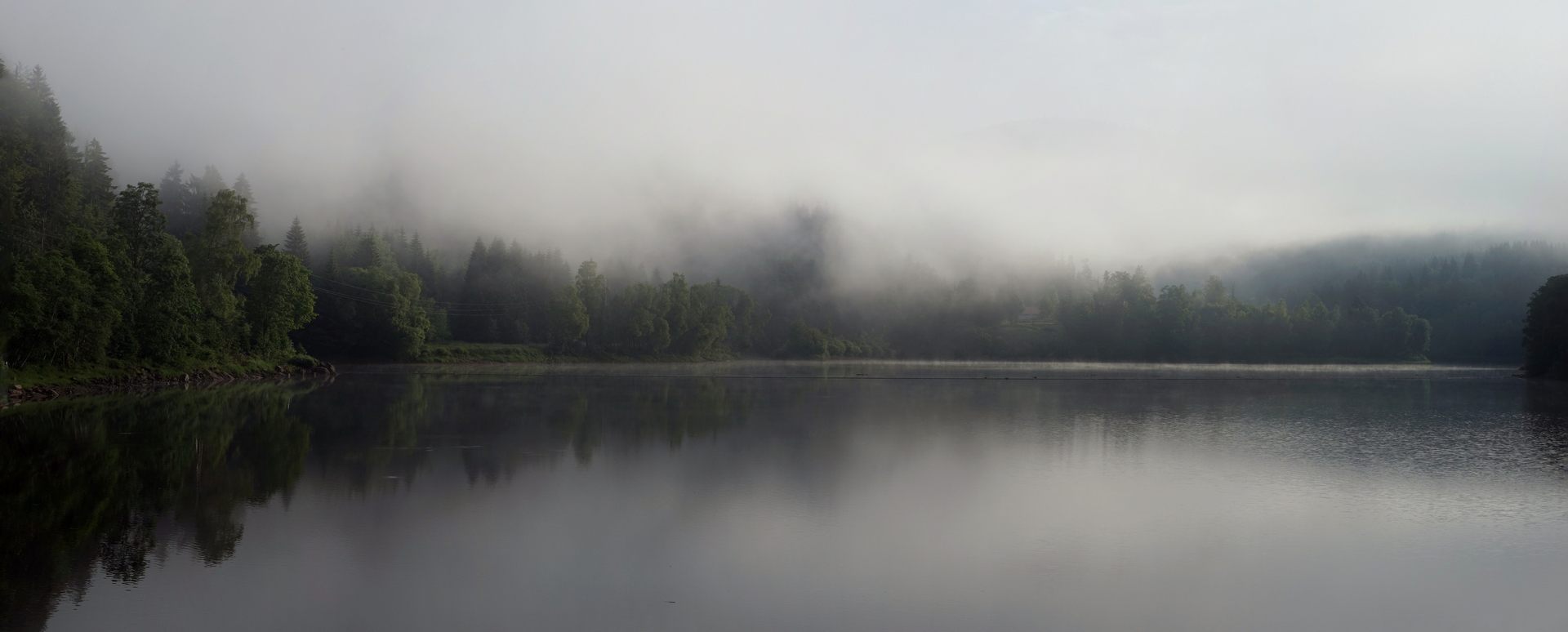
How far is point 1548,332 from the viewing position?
8900 centimetres

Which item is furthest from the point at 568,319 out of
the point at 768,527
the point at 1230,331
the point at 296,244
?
the point at 1230,331

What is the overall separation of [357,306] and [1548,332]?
433ft

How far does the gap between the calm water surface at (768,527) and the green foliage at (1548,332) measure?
77.9 m

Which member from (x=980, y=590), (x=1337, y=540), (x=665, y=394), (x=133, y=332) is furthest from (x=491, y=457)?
(x=133, y=332)

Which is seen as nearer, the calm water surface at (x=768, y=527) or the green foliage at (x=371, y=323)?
the calm water surface at (x=768, y=527)

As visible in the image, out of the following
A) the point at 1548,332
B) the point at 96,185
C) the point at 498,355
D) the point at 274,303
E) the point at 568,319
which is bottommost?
the point at 498,355

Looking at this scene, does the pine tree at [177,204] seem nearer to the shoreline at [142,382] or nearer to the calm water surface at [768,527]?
the shoreline at [142,382]

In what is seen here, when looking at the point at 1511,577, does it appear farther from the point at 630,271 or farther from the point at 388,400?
the point at 630,271

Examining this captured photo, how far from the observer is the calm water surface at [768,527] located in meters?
10.0

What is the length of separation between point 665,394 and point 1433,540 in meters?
38.7

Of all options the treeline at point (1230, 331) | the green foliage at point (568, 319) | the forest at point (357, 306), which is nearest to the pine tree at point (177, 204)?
the forest at point (357, 306)

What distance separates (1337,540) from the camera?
13.9 meters

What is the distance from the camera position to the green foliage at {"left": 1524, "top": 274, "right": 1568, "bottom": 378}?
8706 cm

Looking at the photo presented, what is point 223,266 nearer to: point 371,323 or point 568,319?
point 371,323
